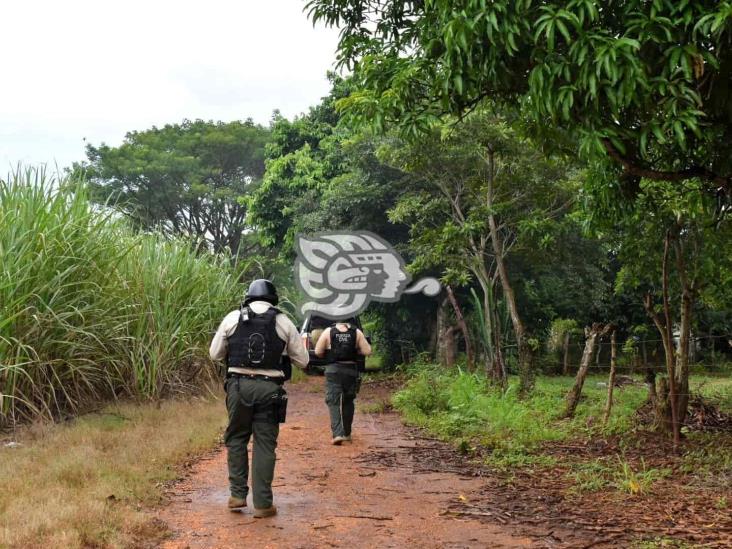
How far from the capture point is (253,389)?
5.84 metres

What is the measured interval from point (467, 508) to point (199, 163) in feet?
92.0

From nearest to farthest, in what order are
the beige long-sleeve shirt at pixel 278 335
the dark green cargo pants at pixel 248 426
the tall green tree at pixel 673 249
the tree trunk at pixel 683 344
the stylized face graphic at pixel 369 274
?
the dark green cargo pants at pixel 248 426
the beige long-sleeve shirt at pixel 278 335
the tall green tree at pixel 673 249
the tree trunk at pixel 683 344
the stylized face graphic at pixel 369 274

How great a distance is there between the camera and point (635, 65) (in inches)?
180

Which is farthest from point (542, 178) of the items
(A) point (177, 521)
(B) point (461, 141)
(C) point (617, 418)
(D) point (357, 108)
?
(A) point (177, 521)

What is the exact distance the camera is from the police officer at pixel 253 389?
5820mm

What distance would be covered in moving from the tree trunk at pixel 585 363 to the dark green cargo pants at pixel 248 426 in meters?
5.47

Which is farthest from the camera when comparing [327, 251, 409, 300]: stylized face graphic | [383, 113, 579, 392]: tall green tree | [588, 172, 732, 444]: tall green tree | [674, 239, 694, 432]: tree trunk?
[327, 251, 409, 300]: stylized face graphic

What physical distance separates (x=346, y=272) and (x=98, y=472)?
14529 millimetres

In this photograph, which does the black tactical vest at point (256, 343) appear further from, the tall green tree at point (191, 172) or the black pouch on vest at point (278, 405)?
the tall green tree at point (191, 172)

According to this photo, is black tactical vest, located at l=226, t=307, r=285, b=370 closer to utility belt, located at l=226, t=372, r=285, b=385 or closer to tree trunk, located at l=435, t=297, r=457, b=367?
utility belt, located at l=226, t=372, r=285, b=385

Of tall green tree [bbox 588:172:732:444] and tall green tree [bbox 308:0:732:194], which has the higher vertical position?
tall green tree [bbox 308:0:732:194]

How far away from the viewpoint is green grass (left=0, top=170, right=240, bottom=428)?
8516 millimetres
